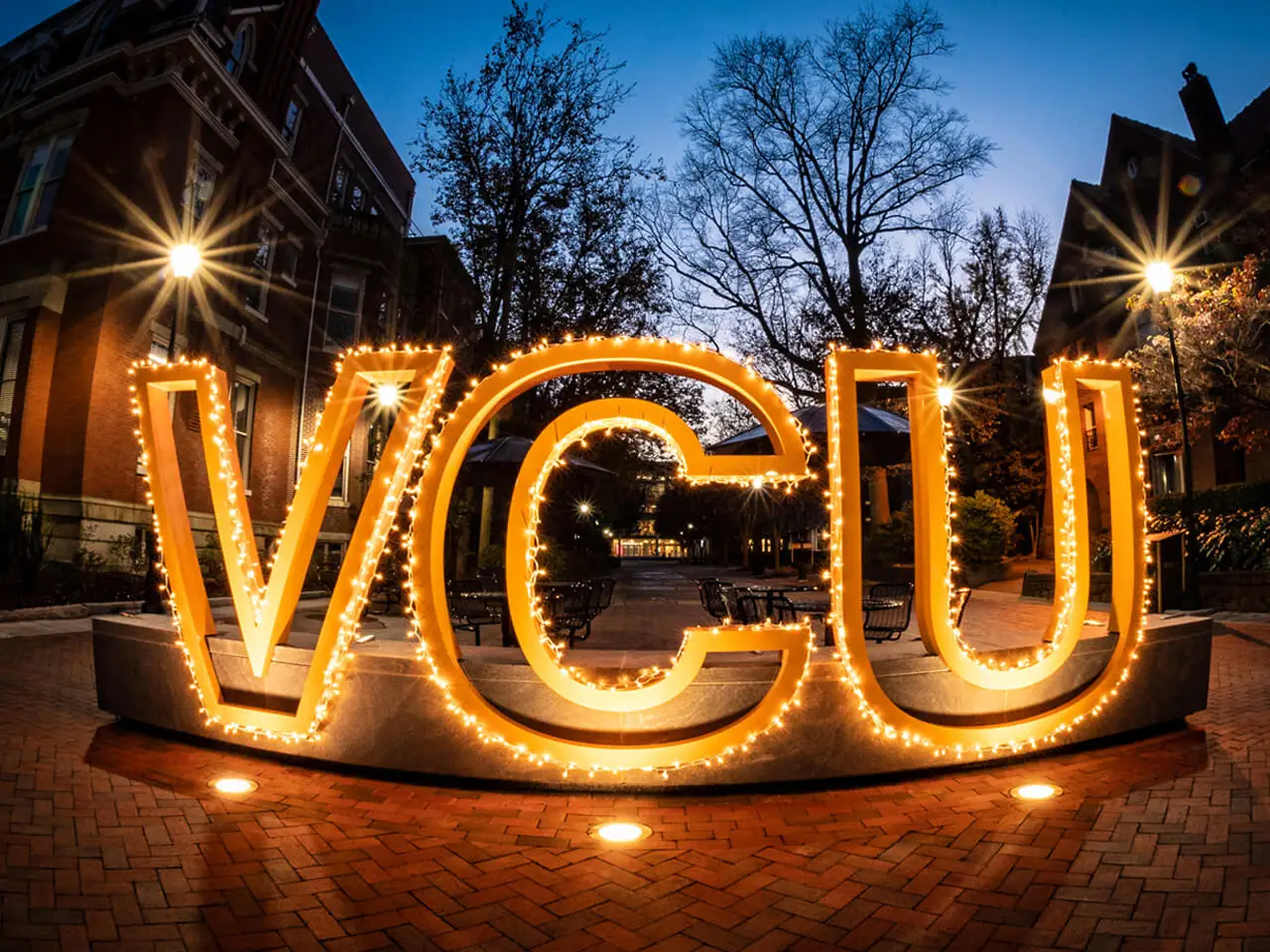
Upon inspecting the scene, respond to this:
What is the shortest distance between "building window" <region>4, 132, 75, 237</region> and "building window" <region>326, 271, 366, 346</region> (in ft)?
20.3

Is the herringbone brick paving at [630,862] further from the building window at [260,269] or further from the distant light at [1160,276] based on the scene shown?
the building window at [260,269]

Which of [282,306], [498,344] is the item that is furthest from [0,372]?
[498,344]

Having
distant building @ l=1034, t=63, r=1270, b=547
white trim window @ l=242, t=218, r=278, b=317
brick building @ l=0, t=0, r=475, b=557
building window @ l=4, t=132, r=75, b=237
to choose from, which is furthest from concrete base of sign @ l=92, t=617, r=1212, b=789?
distant building @ l=1034, t=63, r=1270, b=547

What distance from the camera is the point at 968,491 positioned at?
2606 centimetres

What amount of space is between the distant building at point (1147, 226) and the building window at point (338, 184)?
23761mm

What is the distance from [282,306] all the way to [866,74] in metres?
19.1

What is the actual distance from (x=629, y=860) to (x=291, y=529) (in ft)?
8.67

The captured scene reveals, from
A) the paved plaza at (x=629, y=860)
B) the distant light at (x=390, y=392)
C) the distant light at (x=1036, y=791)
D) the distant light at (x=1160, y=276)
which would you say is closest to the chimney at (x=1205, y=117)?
the distant light at (x=1160, y=276)

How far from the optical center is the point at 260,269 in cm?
1659

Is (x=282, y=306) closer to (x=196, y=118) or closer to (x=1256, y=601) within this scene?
(x=196, y=118)

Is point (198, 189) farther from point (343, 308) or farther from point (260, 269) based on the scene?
point (343, 308)

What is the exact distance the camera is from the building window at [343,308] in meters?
18.8

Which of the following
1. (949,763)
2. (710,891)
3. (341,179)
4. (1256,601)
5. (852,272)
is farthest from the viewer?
(852,272)

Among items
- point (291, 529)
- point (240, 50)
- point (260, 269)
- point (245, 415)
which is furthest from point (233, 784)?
point (240, 50)
